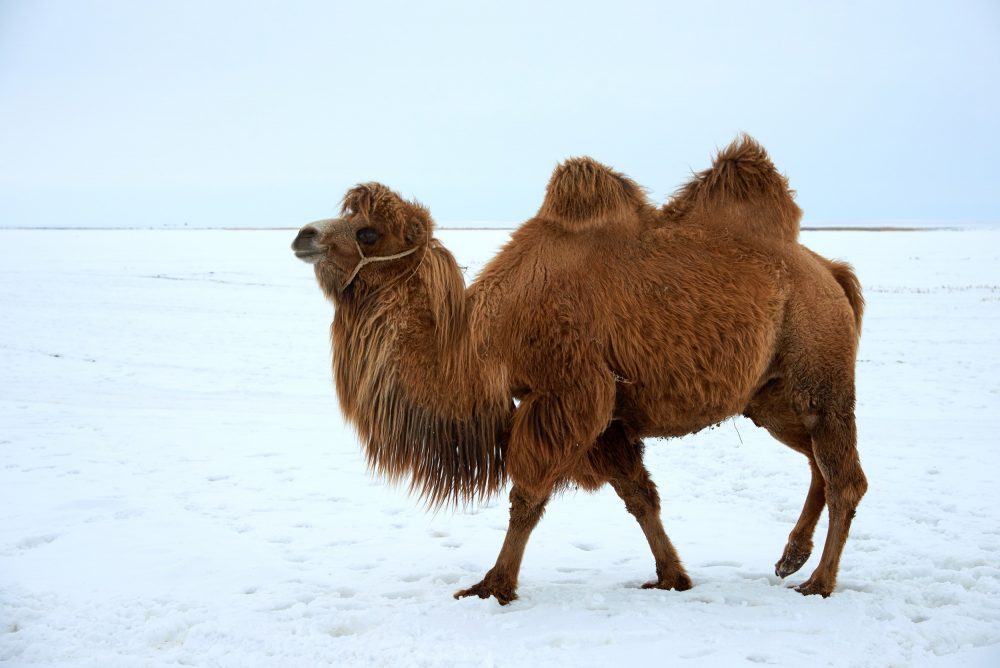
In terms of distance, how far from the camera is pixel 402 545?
5.68 metres

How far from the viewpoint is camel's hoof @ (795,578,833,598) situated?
466cm

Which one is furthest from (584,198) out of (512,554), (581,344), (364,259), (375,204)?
(512,554)

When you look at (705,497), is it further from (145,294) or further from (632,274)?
(145,294)

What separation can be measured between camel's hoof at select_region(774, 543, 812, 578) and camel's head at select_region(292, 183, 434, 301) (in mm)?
2821

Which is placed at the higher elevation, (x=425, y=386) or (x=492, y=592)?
(x=425, y=386)

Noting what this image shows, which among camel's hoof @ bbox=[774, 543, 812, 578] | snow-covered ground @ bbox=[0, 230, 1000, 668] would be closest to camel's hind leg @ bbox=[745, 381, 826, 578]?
camel's hoof @ bbox=[774, 543, 812, 578]

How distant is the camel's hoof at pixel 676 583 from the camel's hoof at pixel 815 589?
0.64 meters

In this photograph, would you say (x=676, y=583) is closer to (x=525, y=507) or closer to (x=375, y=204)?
(x=525, y=507)

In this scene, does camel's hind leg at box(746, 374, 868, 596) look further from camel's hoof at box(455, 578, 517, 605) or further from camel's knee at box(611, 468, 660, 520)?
camel's hoof at box(455, 578, 517, 605)

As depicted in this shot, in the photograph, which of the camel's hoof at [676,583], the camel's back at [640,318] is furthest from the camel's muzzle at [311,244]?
the camel's hoof at [676,583]

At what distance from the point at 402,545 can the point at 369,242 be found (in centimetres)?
227

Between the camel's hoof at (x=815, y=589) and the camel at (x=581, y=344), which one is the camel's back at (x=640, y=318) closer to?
the camel at (x=581, y=344)

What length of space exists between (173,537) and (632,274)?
3.58 meters

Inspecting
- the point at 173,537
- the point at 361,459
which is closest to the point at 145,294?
the point at 361,459
